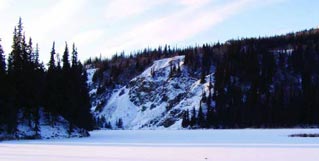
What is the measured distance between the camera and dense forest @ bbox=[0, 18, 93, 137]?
61.9m

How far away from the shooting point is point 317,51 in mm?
197500

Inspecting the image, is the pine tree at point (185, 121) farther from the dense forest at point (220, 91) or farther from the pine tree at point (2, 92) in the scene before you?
the pine tree at point (2, 92)

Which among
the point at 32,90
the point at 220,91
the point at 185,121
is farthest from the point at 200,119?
the point at 32,90

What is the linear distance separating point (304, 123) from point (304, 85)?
33553mm

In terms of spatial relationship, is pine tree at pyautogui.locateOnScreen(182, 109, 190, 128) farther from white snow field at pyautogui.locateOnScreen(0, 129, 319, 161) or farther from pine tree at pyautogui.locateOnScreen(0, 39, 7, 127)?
white snow field at pyautogui.locateOnScreen(0, 129, 319, 161)

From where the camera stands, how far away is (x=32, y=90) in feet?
217

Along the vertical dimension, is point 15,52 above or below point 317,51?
below

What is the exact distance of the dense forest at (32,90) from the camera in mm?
61938

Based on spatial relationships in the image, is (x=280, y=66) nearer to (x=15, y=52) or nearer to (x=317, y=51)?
(x=317, y=51)

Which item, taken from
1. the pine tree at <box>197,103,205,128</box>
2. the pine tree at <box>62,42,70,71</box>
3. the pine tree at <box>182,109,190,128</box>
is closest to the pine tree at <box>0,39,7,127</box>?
the pine tree at <box>62,42,70,71</box>

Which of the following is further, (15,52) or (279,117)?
(279,117)

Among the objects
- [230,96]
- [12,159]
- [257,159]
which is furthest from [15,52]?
[230,96]

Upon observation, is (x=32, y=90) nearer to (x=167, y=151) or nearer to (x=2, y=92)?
(x=2, y=92)

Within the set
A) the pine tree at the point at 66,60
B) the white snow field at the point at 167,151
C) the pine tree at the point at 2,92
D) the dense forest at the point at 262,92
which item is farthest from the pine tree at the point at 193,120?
the white snow field at the point at 167,151
